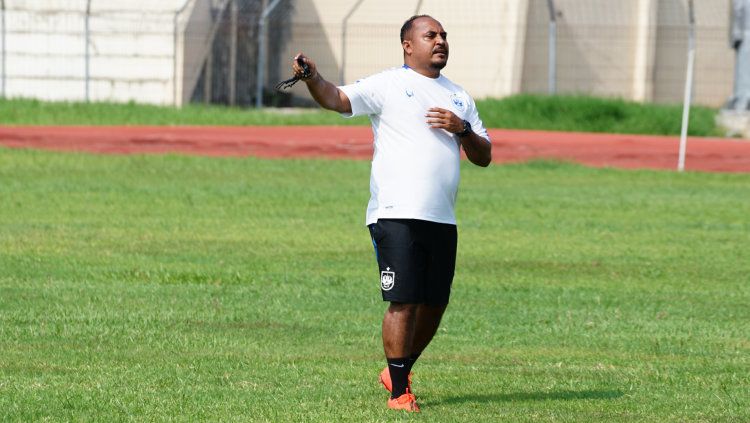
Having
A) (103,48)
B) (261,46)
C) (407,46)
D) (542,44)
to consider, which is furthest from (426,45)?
(542,44)

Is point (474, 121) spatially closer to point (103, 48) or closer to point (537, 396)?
point (537, 396)

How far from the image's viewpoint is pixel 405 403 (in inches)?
288

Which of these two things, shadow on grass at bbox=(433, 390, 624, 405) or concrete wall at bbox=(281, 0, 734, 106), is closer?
shadow on grass at bbox=(433, 390, 624, 405)

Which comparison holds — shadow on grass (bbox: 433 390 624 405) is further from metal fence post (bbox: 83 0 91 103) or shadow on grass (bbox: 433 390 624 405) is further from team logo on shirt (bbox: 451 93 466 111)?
metal fence post (bbox: 83 0 91 103)

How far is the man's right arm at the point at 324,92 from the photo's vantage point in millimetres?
7062

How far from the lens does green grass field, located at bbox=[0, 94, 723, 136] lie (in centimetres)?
3084

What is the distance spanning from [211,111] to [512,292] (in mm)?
21309

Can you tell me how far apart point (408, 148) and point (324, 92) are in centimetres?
49

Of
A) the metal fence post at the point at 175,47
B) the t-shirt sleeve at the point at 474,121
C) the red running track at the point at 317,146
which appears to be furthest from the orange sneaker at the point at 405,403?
the metal fence post at the point at 175,47

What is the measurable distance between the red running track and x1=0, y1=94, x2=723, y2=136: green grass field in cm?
367

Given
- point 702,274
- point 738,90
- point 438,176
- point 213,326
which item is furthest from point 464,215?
point 738,90

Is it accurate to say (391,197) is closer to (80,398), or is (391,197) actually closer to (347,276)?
(80,398)

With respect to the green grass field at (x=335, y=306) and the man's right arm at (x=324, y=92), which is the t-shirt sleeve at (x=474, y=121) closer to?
the man's right arm at (x=324, y=92)

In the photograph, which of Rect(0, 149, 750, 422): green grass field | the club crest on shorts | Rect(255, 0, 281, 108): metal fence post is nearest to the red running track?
Rect(0, 149, 750, 422): green grass field
